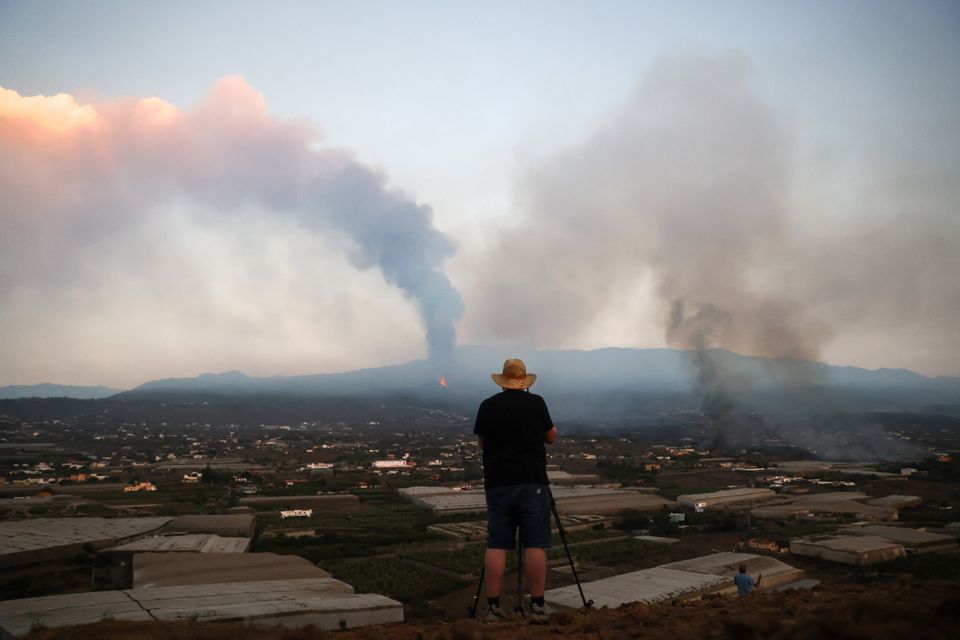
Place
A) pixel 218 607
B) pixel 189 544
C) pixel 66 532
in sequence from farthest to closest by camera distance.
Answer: pixel 66 532 < pixel 189 544 < pixel 218 607

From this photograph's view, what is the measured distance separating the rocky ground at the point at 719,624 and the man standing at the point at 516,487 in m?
0.33

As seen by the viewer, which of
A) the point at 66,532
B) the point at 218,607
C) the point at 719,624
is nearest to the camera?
the point at 719,624

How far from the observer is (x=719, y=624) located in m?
3.94

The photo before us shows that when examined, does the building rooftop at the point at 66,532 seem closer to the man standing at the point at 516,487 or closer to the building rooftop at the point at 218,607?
the building rooftop at the point at 218,607

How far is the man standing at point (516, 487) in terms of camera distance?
5.18 metres

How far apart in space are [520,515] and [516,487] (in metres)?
0.22

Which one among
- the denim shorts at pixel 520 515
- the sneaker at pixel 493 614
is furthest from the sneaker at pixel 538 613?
the denim shorts at pixel 520 515

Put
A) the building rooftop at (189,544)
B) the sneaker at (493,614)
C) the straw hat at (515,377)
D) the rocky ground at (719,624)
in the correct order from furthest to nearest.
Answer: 1. the building rooftop at (189,544)
2. the straw hat at (515,377)
3. the sneaker at (493,614)
4. the rocky ground at (719,624)

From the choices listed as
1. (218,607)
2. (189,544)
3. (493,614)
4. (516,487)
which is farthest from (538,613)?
(189,544)

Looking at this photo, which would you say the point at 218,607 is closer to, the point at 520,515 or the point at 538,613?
the point at 538,613

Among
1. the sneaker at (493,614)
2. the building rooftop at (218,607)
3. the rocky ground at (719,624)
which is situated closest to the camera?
the rocky ground at (719,624)

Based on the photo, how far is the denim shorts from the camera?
5.18 m

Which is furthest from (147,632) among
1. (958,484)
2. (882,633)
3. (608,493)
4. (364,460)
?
(364,460)

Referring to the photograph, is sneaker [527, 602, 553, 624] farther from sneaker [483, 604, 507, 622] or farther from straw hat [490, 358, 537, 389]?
straw hat [490, 358, 537, 389]
